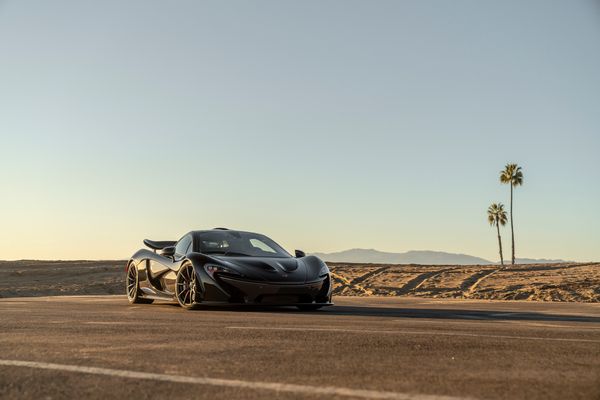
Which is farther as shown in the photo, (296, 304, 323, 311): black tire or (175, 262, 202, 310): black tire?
(296, 304, 323, 311): black tire

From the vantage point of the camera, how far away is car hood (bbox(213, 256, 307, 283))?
36.2ft

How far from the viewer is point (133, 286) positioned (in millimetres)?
13500

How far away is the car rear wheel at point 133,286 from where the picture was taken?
1332cm

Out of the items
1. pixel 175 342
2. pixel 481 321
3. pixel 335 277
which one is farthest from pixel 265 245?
pixel 335 277

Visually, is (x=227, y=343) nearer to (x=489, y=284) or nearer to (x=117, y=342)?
(x=117, y=342)

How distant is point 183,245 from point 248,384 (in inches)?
336

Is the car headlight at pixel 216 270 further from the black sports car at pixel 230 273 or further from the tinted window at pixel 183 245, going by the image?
the tinted window at pixel 183 245

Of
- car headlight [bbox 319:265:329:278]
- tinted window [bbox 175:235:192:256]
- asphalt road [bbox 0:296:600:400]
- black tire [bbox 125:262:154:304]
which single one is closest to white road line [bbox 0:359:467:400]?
asphalt road [bbox 0:296:600:400]

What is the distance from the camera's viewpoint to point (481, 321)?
29.7ft

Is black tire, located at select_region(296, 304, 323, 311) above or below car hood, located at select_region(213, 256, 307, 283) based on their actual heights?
below

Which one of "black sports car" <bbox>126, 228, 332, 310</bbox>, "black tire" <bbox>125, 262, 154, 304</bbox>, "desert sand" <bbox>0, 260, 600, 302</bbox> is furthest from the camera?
"desert sand" <bbox>0, 260, 600, 302</bbox>

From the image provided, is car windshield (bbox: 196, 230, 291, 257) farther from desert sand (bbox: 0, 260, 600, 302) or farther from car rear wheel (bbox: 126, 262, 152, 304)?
desert sand (bbox: 0, 260, 600, 302)

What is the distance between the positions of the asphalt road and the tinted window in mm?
3893

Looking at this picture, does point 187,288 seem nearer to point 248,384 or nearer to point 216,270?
point 216,270
